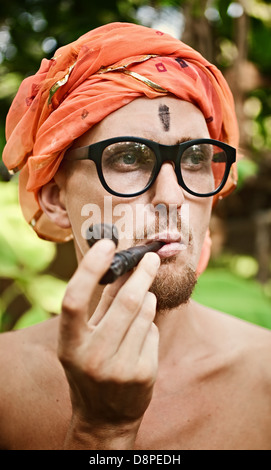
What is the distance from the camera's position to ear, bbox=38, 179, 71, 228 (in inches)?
61.2

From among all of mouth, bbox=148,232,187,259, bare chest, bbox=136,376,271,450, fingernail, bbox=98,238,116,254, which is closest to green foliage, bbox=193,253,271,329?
bare chest, bbox=136,376,271,450

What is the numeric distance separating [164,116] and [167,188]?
24 cm

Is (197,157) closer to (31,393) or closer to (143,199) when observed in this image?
(143,199)

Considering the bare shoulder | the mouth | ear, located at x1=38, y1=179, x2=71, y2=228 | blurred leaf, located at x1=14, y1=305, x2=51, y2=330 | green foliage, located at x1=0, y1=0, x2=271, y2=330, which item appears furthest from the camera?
green foliage, located at x1=0, y1=0, x2=271, y2=330

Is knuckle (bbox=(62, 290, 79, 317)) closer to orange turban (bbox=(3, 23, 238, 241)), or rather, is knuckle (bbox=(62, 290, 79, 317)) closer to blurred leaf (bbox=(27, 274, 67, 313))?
orange turban (bbox=(3, 23, 238, 241))

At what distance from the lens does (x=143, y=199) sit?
128cm

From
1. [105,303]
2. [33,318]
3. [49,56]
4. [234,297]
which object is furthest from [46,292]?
[49,56]

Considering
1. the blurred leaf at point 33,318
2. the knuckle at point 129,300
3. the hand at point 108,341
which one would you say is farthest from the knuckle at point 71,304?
the blurred leaf at point 33,318

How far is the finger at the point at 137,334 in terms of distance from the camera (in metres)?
0.86

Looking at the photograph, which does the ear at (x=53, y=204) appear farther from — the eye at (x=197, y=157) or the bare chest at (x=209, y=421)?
the bare chest at (x=209, y=421)

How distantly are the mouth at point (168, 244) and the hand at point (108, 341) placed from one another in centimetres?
30

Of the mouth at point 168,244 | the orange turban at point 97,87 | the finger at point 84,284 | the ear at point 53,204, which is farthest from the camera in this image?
the ear at point 53,204

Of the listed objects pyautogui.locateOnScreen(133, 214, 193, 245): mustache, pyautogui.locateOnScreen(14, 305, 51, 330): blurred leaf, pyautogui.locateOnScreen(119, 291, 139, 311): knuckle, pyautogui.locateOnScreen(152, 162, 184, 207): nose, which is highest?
pyautogui.locateOnScreen(119, 291, 139, 311): knuckle

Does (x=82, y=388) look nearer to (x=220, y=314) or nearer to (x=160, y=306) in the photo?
(x=160, y=306)
